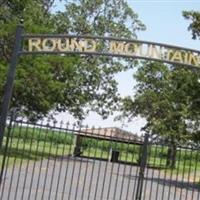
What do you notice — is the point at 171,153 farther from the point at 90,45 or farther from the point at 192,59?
the point at 90,45

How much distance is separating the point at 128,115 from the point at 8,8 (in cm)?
3072

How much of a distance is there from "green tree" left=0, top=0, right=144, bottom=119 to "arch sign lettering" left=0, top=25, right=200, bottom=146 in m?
19.4

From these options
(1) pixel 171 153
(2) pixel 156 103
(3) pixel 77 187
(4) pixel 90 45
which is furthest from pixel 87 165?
(2) pixel 156 103

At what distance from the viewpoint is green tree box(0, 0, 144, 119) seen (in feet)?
111

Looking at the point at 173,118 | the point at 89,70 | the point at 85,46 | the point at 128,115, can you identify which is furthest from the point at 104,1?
the point at 85,46

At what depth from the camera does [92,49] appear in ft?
40.3

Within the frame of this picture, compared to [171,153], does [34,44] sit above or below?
above

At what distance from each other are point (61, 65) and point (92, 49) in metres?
25.0

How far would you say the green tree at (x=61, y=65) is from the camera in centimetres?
3388

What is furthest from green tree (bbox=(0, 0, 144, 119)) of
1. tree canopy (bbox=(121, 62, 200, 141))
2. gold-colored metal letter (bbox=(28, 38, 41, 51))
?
gold-colored metal letter (bbox=(28, 38, 41, 51))

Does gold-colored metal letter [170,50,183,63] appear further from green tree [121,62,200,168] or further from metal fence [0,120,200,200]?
green tree [121,62,200,168]

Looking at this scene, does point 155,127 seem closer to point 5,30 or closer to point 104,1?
point 104,1

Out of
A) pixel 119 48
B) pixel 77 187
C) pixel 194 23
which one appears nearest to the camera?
pixel 119 48

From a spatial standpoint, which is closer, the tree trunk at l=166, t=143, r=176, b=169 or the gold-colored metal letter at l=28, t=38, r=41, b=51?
the gold-colored metal letter at l=28, t=38, r=41, b=51
